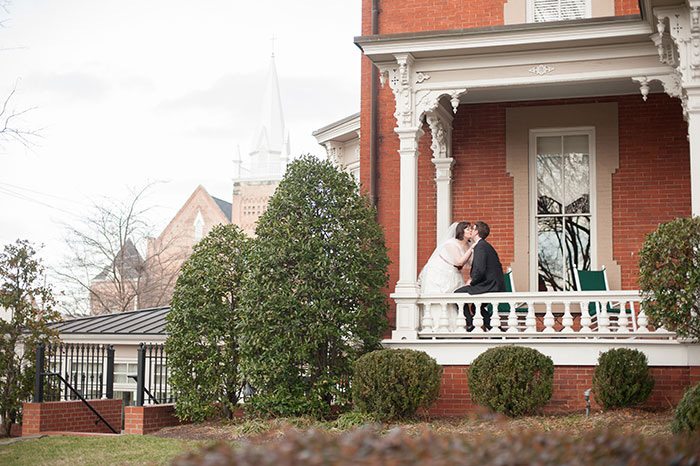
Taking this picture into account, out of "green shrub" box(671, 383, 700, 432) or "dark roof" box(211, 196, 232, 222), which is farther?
"dark roof" box(211, 196, 232, 222)

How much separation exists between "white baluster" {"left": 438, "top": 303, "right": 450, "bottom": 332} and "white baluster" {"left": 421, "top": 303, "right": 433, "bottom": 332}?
128 mm

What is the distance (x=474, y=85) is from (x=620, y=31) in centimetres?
215

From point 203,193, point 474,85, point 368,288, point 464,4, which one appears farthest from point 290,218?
point 203,193

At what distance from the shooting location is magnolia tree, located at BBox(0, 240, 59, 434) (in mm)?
12953

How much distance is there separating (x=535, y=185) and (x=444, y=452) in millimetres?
10381

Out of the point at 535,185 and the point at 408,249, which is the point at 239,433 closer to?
the point at 408,249

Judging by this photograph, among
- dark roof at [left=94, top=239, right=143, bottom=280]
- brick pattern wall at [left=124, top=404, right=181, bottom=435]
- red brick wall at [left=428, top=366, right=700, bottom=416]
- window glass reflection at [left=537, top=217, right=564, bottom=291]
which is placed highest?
dark roof at [left=94, top=239, right=143, bottom=280]

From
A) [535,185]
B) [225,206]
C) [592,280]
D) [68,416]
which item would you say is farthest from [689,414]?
[225,206]

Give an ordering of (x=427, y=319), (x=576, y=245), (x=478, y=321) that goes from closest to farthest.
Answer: (x=478, y=321) < (x=427, y=319) < (x=576, y=245)

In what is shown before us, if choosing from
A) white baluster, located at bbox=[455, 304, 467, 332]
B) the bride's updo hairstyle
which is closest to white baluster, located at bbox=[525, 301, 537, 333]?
white baluster, located at bbox=[455, 304, 467, 332]

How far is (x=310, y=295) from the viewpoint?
10.6m

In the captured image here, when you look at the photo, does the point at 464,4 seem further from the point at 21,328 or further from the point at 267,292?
the point at 21,328

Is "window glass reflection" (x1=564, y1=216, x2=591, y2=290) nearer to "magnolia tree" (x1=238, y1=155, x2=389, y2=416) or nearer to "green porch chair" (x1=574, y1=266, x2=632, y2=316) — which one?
"green porch chair" (x1=574, y1=266, x2=632, y2=316)

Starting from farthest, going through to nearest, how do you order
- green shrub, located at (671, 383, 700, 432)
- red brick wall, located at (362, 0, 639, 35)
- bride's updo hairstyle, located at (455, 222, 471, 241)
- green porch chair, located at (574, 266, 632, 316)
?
red brick wall, located at (362, 0, 639, 35)
green porch chair, located at (574, 266, 632, 316)
bride's updo hairstyle, located at (455, 222, 471, 241)
green shrub, located at (671, 383, 700, 432)
